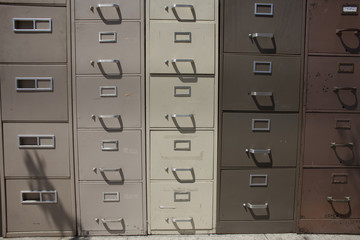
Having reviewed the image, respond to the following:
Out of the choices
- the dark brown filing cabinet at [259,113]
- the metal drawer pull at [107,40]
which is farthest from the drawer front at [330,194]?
the metal drawer pull at [107,40]

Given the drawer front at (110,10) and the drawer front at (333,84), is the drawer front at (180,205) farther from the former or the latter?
the drawer front at (110,10)

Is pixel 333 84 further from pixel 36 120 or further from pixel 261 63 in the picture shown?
pixel 36 120

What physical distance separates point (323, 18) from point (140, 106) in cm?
164

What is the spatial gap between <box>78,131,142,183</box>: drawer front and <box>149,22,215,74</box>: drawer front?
611 mm

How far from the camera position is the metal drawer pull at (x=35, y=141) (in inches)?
82.7

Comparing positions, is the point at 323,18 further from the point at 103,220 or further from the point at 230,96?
the point at 103,220

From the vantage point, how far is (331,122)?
7.07 feet

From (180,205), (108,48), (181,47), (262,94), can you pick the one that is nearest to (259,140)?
(262,94)

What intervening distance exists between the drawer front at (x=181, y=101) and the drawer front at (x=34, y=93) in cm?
73

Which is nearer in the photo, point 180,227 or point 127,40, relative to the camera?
point 127,40

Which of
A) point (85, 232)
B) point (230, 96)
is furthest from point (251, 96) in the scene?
point (85, 232)

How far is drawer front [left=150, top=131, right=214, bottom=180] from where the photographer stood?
7.00ft

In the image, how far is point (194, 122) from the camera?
2.13 meters

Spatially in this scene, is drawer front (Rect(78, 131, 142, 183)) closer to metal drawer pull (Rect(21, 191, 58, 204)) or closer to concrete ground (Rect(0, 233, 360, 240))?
metal drawer pull (Rect(21, 191, 58, 204))
